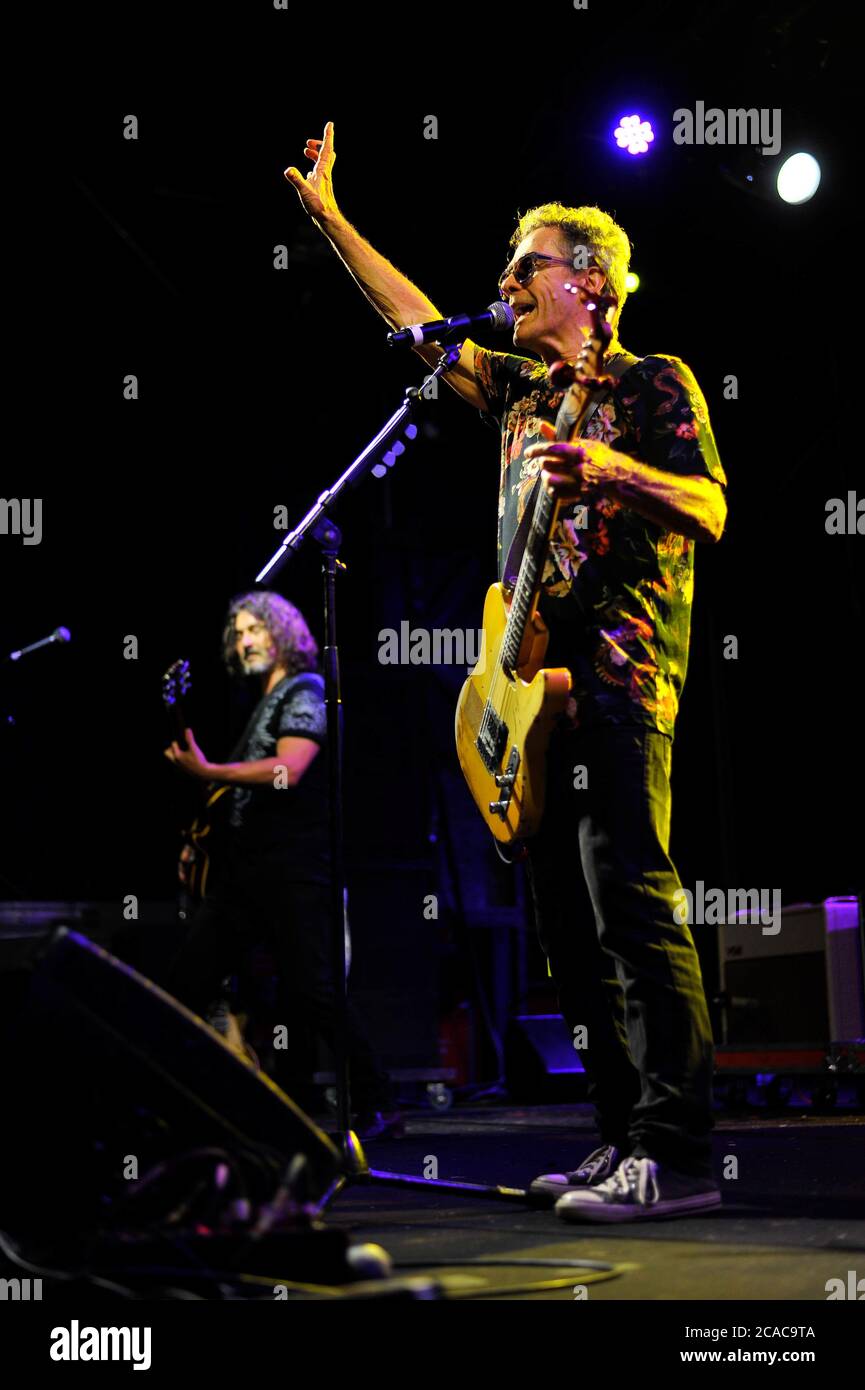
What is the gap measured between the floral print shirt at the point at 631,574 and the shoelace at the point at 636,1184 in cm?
88

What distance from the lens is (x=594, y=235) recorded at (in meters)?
3.10

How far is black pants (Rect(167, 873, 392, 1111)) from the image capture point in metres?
4.67

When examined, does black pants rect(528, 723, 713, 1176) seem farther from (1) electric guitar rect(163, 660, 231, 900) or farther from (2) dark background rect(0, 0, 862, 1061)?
(2) dark background rect(0, 0, 862, 1061)

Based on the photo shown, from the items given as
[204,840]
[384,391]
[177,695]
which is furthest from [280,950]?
[384,391]

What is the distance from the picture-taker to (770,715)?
841 cm

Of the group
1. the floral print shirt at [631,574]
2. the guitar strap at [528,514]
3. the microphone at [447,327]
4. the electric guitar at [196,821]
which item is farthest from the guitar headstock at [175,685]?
the floral print shirt at [631,574]

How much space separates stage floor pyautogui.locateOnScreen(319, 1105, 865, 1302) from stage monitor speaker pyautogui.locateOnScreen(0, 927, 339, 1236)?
29 centimetres

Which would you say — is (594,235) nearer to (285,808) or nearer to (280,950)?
(285,808)

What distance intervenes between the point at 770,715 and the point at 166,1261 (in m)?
7.38

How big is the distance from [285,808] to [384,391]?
4.41 m

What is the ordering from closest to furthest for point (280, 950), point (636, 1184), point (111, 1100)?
point (111, 1100) < point (636, 1184) < point (280, 950)
